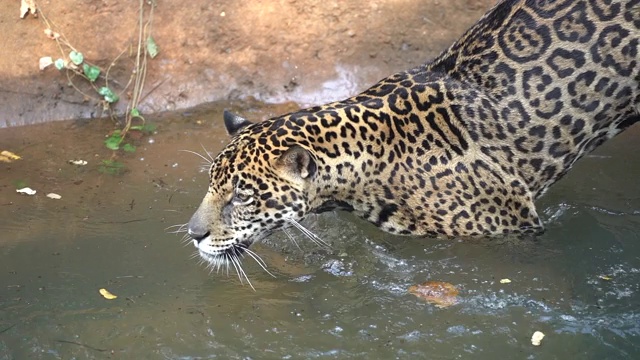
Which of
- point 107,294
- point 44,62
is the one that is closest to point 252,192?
point 107,294

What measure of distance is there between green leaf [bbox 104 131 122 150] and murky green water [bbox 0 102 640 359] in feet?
1.70

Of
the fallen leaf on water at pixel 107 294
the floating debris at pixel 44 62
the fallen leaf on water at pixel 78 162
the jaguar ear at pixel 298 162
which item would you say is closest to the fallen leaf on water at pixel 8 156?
the fallen leaf on water at pixel 78 162

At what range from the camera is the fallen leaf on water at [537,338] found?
7.87 metres

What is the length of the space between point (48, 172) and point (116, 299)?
2.94 m

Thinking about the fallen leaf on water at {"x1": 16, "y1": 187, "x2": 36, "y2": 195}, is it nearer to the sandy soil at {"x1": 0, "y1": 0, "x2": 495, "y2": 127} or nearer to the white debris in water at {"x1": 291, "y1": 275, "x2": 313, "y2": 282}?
the sandy soil at {"x1": 0, "y1": 0, "x2": 495, "y2": 127}

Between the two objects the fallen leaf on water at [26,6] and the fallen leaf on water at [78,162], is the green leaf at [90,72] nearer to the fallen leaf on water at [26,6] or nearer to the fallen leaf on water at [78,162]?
the fallen leaf on water at [26,6]

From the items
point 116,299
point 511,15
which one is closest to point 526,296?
point 511,15

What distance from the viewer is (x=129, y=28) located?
12414 mm

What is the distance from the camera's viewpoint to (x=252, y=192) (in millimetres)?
8125

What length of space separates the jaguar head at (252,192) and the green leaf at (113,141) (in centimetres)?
357

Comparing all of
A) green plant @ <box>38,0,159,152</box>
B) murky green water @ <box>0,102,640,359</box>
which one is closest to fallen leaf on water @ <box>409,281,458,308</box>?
murky green water @ <box>0,102,640,359</box>

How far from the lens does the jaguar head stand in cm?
808

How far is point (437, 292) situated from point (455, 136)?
153 cm

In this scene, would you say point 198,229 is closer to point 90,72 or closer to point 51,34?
point 90,72
